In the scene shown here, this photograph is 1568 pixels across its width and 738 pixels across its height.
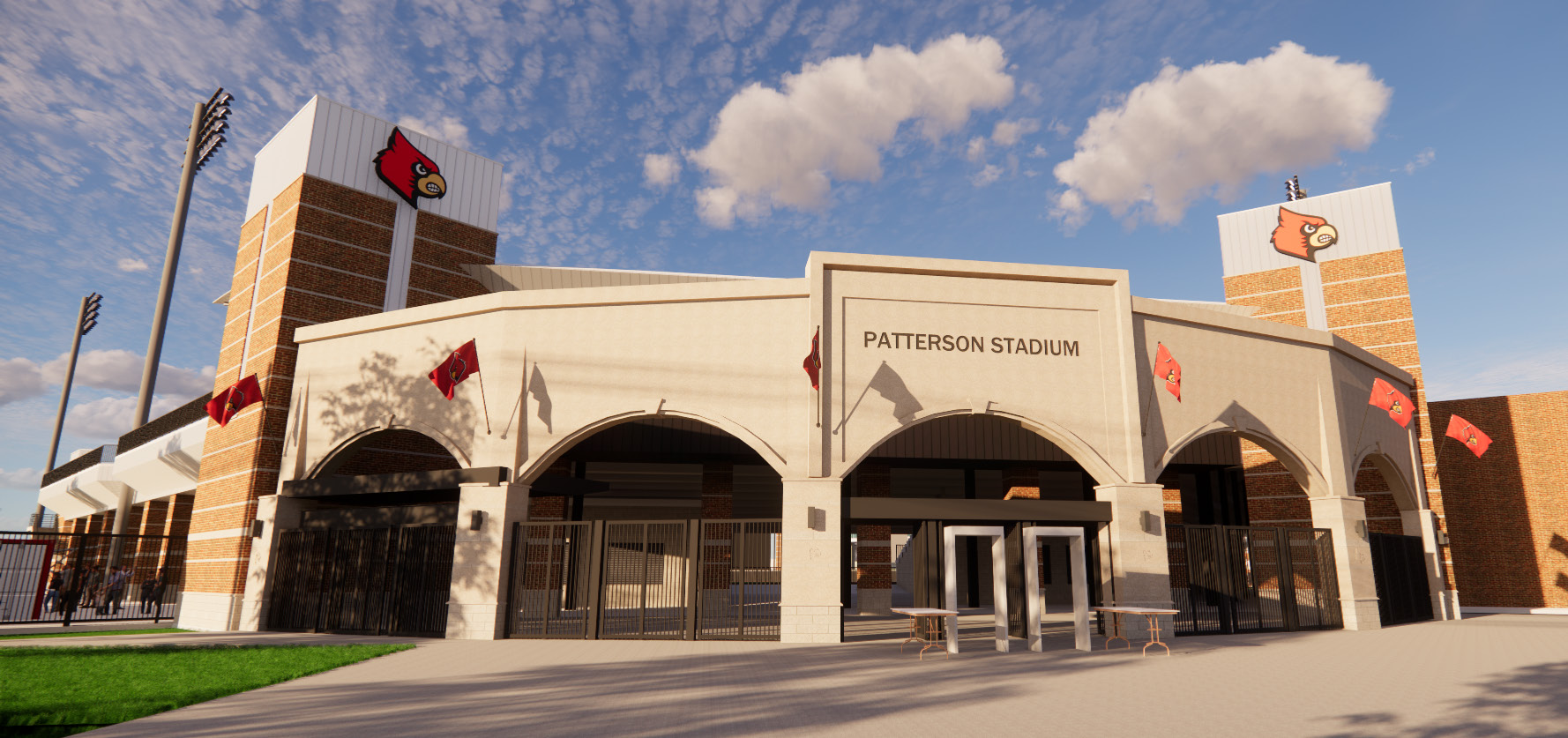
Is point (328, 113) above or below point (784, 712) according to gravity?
above

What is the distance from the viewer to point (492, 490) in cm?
1708

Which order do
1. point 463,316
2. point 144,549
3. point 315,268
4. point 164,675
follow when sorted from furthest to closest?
1. point 144,549
2. point 315,268
3. point 463,316
4. point 164,675

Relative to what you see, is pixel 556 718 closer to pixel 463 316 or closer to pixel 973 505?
pixel 973 505

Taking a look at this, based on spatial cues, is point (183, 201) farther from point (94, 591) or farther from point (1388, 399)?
point (1388, 399)

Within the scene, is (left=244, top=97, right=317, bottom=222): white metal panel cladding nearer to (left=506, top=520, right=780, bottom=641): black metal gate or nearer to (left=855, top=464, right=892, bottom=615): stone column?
(left=506, top=520, right=780, bottom=641): black metal gate

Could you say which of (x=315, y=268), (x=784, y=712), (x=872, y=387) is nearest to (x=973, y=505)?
(x=872, y=387)

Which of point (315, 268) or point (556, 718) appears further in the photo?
point (315, 268)

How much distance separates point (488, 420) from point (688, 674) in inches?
327

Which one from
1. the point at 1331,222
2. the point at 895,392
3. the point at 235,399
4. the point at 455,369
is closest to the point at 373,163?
the point at 235,399

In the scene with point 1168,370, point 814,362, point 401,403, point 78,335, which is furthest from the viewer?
point 78,335

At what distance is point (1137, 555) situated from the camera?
17422 millimetres

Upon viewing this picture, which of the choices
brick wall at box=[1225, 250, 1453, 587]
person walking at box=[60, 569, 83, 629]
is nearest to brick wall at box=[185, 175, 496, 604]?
person walking at box=[60, 569, 83, 629]

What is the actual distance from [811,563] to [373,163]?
18469mm

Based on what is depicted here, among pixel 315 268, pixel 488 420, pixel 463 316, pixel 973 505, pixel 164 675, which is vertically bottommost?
pixel 164 675
